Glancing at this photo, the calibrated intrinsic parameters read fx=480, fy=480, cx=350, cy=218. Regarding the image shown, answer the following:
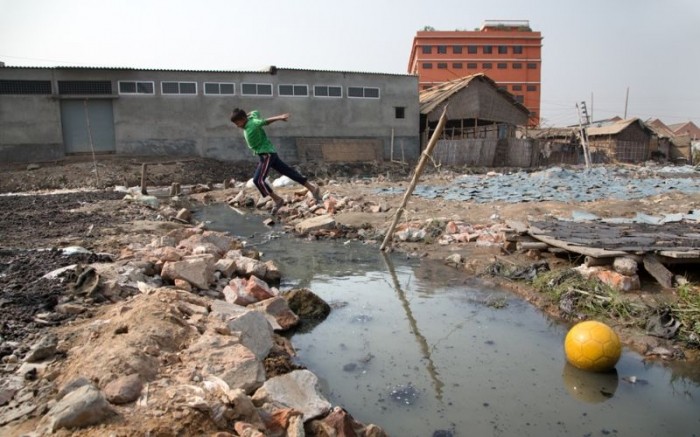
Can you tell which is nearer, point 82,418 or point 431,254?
point 82,418

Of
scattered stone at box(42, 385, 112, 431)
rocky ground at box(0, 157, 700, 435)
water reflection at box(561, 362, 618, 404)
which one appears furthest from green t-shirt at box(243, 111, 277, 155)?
scattered stone at box(42, 385, 112, 431)

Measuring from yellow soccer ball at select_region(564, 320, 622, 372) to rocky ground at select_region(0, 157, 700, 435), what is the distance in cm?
55

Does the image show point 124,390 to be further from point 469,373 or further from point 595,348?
point 595,348

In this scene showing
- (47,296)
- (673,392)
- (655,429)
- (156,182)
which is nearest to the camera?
(655,429)

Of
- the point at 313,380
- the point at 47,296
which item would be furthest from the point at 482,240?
the point at 47,296


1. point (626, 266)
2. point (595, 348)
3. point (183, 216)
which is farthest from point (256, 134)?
point (595, 348)

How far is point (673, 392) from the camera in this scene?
297 cm

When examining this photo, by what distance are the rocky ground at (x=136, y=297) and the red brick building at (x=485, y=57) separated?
46.7 meters

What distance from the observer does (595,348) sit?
10.1 feet

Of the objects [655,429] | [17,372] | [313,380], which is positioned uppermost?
[17,372]

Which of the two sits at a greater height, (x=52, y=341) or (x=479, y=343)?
(x=52, y=341)

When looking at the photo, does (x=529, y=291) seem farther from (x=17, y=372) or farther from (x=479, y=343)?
(x=17, y=372)

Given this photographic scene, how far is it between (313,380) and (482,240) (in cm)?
460

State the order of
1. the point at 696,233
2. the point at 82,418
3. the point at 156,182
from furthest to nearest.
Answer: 1. the point at 156,182
2. the point at 696,233
3. the point at 82,418
